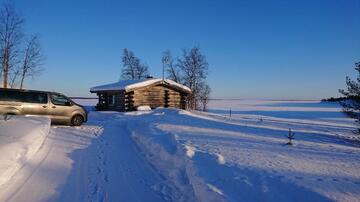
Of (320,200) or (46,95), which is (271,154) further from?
(46,95)

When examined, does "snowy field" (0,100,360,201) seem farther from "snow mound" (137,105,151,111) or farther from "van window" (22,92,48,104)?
"snow mound" (137,105,151,111)

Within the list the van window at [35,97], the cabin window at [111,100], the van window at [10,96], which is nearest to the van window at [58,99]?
the van window at [35,97]

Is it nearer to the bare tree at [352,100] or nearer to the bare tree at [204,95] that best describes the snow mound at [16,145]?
the bare tree at [352,100]

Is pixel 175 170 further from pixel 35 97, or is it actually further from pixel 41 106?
pixel 35 97

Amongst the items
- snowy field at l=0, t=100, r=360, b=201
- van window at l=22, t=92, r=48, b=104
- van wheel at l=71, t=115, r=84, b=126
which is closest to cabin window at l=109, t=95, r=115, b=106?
van wheel at l=71, t=115, r=84, b=126

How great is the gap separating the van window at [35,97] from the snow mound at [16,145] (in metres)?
4.95

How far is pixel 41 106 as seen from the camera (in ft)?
58.5

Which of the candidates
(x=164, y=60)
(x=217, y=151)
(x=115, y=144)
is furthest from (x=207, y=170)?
(x=164, y=60)

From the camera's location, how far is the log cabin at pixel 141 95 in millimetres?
33188

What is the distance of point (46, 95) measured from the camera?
18.2m

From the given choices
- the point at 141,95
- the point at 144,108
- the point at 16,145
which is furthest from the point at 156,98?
the point at 16,145

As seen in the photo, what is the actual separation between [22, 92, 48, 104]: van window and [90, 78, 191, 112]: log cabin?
1402cm

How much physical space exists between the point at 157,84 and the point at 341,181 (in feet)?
97.2

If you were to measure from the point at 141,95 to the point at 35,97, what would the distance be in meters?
16.6
